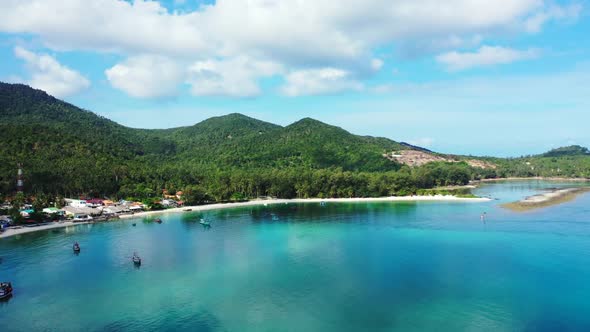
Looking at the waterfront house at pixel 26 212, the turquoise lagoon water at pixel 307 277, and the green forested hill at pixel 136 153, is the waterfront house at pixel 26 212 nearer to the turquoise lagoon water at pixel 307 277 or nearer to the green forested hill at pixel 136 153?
the turquoise lagoon water at pixel 307 277

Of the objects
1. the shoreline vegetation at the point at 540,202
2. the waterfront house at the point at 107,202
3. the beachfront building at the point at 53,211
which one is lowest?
the shoreline vegetation at the point at 540,202

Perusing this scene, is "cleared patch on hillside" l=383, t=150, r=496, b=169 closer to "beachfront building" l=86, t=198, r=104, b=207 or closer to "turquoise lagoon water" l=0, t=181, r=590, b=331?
"turquoise lagoon water" l=0, t=181, r=590, b=331

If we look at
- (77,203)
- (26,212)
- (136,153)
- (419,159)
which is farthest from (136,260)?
(419,159)

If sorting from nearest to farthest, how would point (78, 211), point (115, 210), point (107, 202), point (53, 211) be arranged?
1. point (53, 211)
2. point (78, 211)
3. point (115, 210)
4. point (107, 202)

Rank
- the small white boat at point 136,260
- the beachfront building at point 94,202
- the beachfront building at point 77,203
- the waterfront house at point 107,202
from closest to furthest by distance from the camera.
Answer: the small white boat at point 136,260 < the beachfront building at point 77,203 < the beachfront building at point 94,202 < the waterfront house at point 107,202

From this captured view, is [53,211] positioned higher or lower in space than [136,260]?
higher

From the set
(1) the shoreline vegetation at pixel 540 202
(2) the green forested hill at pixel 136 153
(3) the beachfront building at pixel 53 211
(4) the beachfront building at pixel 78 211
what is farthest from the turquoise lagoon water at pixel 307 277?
(2) the green forested hill at pixel 136 153

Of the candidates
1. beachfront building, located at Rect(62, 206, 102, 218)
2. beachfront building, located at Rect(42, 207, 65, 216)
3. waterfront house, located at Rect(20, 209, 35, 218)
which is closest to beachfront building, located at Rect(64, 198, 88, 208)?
beachfront building, located at Rect(62, 206, 102, 218)

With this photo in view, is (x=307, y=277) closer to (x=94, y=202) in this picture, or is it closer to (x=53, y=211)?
(x=53, y=211)

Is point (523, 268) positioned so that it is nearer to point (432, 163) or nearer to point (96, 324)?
point (96, 324)
